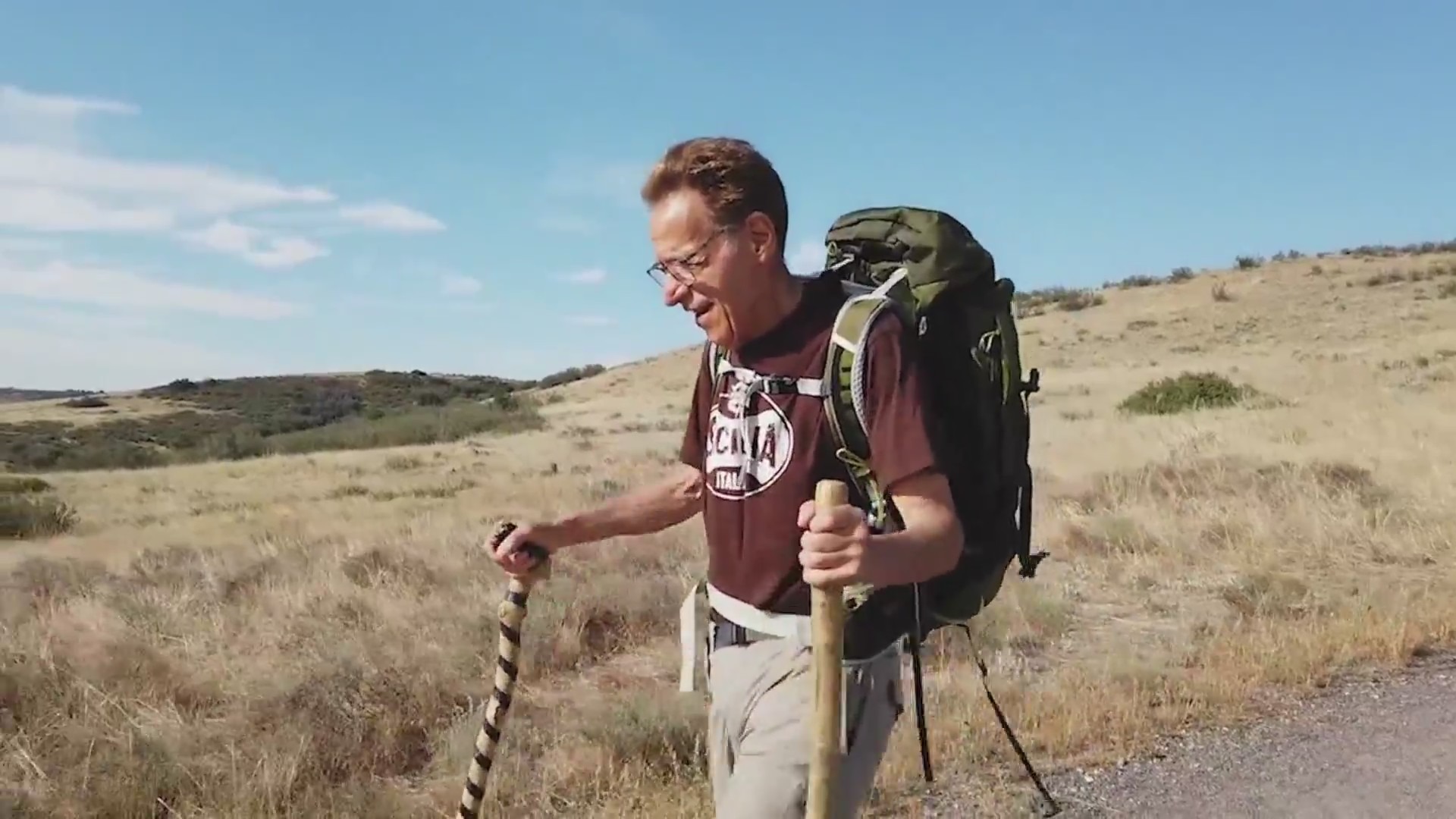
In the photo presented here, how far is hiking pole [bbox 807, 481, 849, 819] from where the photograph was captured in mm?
1995

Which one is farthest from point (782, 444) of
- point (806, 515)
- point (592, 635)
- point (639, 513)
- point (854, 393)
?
point (592, 635)

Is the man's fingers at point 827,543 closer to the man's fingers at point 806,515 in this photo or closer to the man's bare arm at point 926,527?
the man's fingers at point 806,515

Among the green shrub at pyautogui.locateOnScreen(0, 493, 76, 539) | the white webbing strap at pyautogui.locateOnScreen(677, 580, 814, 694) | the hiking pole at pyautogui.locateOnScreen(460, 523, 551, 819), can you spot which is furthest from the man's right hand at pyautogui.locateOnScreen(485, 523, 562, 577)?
the green shrub at pyautogui.locateOnScreen(0, 493, 76, 539)

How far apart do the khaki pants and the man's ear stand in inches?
29.6

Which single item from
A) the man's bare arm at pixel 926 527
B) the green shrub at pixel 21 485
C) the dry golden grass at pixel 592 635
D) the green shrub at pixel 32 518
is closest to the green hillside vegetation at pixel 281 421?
the green shrub at pixel 21 485

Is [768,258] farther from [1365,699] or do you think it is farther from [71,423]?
[71,423]

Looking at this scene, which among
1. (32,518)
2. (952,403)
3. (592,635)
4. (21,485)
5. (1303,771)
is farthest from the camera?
(21,485)

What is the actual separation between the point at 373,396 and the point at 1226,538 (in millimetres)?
76443

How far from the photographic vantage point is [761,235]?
8.02 ft

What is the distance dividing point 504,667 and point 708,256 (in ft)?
3.94

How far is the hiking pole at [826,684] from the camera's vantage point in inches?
78.5

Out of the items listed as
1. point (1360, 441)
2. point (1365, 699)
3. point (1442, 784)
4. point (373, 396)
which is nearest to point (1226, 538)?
point (1365, 699)

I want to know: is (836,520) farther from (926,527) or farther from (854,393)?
(854,393)

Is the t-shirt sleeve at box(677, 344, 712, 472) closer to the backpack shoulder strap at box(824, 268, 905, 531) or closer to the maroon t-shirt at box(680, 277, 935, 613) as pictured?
the maroon t-shirt at box(680, 277, 935, 613)
